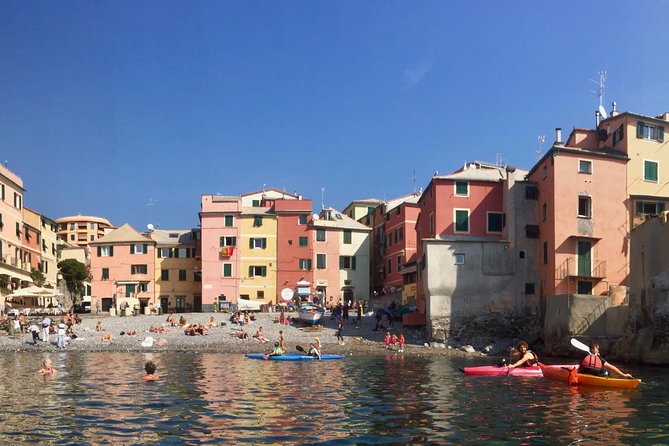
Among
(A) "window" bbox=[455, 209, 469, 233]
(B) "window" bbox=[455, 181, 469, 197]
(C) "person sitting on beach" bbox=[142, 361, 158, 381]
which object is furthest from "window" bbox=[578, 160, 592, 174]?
(C) "person sitting on beach" bbox=[142, 361, 158, 381]

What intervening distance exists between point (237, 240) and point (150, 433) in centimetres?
5723

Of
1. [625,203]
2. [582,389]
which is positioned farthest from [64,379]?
[625,203]

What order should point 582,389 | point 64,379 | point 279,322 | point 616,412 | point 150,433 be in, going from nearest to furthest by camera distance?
point 150,433 < point 616,412 < point 582,389 < point 64,379 < point 279,322

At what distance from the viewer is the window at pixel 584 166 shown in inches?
1861

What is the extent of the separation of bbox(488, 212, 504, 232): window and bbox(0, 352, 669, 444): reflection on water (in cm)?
1993

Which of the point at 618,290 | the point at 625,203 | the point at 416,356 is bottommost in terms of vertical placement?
the point at 416,356

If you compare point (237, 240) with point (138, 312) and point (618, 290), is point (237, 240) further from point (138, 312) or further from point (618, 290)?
point (618, 290)

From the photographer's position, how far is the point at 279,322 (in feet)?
193

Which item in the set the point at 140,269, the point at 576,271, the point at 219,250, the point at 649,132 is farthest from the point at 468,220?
the point at 140,269

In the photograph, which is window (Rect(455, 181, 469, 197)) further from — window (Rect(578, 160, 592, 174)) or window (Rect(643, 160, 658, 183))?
window (Rect(643, 160, 658, 183))

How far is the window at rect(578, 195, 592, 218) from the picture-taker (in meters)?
Answer: 47.3

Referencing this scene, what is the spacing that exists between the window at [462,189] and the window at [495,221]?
7.68 feet

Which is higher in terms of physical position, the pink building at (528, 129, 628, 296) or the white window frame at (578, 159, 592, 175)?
the white window frame at (578, 159, 592, 175)

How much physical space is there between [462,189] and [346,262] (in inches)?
1037
